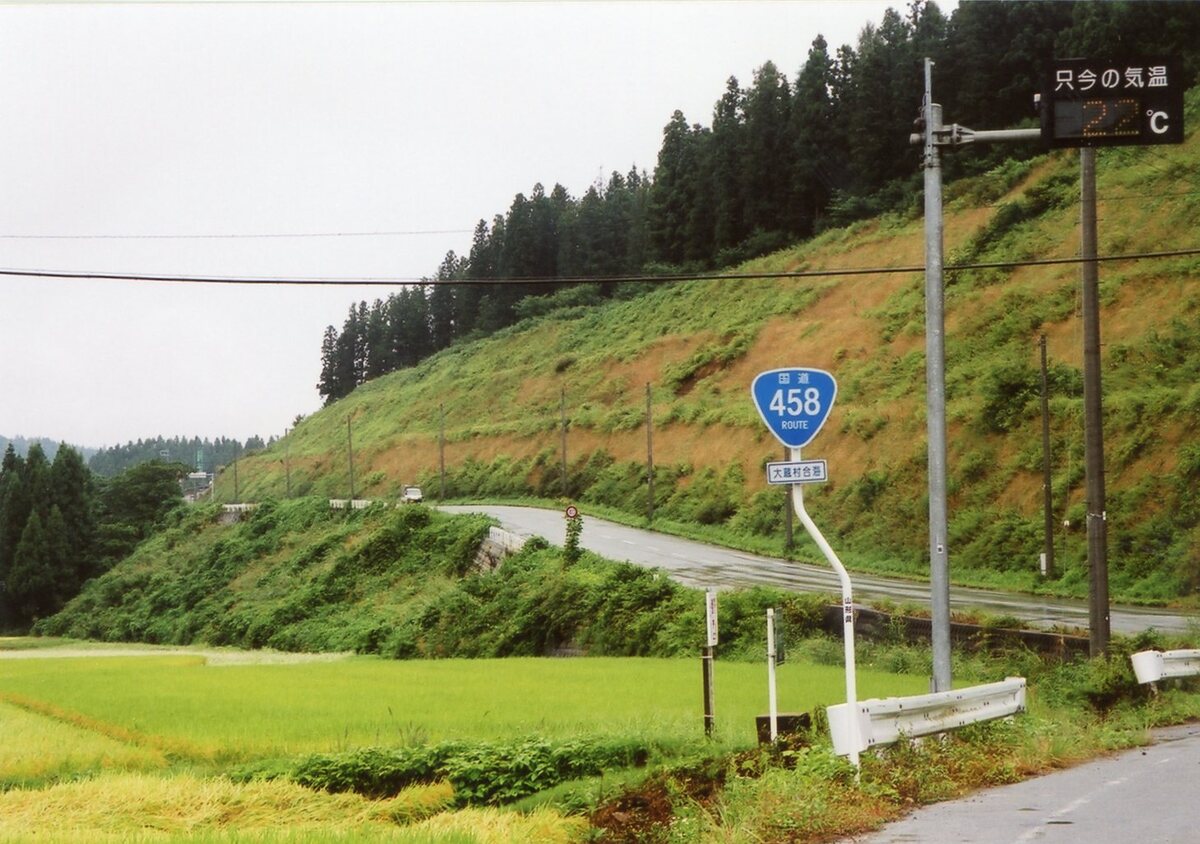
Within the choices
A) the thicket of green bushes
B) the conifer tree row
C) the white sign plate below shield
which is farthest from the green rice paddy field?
the conifer tree row

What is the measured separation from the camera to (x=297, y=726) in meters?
18.3

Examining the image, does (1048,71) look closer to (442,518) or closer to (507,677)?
(507,677)

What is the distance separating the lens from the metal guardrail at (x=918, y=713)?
1058 cm

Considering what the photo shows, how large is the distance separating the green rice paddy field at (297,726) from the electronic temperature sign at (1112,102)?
765 cm

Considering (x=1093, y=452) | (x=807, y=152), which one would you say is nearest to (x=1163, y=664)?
(x=1093, y=452)

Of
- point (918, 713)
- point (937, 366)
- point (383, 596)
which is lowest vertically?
point (383, 596)

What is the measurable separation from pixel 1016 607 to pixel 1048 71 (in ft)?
68.5

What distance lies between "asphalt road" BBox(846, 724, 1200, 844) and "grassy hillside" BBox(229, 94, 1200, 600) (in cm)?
2402

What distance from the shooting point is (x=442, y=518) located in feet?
204

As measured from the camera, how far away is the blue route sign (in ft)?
35.0

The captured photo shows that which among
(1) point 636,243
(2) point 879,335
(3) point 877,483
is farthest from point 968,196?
(1) point 636,243

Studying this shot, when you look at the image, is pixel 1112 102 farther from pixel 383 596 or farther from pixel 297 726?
pixel 383 596

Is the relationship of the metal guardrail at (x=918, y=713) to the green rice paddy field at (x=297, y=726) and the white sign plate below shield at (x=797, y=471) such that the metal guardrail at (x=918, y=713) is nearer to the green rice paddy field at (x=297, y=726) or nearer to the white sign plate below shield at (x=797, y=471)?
the white sign plate below shield at (x=797, y=471)

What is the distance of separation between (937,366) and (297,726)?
10477 mm
